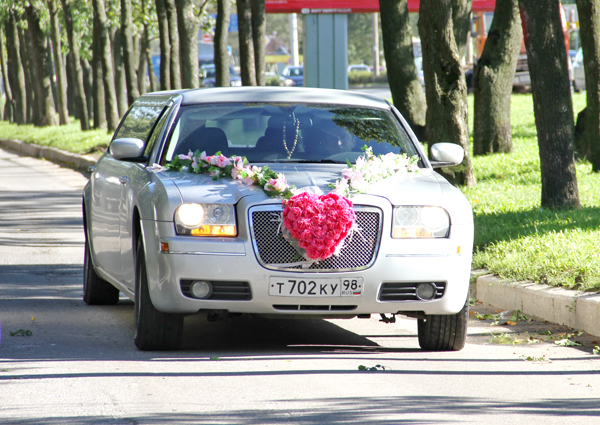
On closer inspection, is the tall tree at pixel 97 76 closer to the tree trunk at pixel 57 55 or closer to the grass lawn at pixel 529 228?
the tree trunk at pixel 57 55

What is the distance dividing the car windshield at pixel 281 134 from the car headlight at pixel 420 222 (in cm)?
87

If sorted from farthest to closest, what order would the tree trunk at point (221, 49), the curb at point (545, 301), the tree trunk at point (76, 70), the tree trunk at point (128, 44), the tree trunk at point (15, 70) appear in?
the tree trunk at point (15, 70)
the tree trunk at point (76, 70)
the tree trunk at point (128, 44)
the tree trunk at point (221, 49)
the curb at point (545, 301)

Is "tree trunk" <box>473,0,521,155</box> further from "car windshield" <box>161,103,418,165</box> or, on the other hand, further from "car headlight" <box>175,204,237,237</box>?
"car headlight" <box>175,204,237,237</box>

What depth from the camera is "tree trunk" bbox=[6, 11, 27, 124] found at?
128ft

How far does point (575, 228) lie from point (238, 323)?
3.64m

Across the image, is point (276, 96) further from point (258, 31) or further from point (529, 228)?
point (258, 31)

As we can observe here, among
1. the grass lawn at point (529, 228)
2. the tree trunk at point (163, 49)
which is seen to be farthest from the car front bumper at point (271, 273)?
the tree trunk at point (163, 49)

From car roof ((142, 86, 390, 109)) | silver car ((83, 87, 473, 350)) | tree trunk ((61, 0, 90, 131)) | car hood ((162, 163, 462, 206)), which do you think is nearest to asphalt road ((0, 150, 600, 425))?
silver car ((83, 87, 473, 350))

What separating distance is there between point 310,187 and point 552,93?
5305 mm

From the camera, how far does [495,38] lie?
16500 mm

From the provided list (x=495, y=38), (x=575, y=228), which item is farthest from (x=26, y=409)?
(x=495, y=38)

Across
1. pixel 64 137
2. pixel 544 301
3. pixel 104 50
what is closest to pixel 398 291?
pixel 544 301

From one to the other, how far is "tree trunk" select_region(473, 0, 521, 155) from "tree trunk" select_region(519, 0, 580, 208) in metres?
5.82

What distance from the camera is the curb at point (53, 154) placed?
74.6 feet
